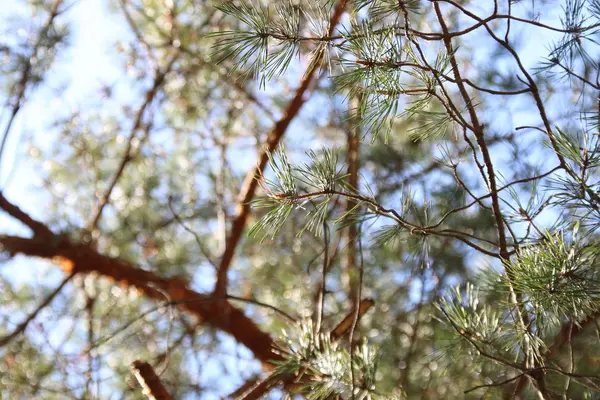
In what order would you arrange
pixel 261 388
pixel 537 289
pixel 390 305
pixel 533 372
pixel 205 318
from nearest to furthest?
1. pixel 537 289
2. pixel 533 372
3. pixel 261 388
4. pixel 205 318
5. pixel 390 305

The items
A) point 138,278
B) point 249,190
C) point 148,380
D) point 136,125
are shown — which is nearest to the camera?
point 148,380

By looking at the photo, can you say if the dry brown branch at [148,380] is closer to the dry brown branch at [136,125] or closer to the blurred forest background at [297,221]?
the blurred forest background at [297,221]

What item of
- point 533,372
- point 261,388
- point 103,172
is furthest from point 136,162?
point 533,372

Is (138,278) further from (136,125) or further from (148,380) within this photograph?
(148,380)

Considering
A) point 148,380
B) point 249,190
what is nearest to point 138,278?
point 249,190

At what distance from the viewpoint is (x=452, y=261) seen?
1.96 m

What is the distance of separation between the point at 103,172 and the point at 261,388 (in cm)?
155

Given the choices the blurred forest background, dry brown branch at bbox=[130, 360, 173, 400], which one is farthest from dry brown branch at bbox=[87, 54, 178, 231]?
dry brown branch at bbox=[130, 360, 173, 400]

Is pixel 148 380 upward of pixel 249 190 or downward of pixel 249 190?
downward

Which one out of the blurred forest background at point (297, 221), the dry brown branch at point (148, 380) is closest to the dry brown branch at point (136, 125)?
the blurred forest background at point (297, 221)

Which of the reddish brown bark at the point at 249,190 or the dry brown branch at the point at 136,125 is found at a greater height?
the dry brown branch at the point at 136,125

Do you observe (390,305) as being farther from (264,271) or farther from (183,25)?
(183,25)

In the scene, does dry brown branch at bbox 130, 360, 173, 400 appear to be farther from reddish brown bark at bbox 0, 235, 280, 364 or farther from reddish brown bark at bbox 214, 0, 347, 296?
reddish brown bark at bbox 0, 235, 280, 364

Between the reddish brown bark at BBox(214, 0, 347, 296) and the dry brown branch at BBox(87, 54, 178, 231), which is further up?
the dry brown branch at BBox(87, 54, 178, 231)
